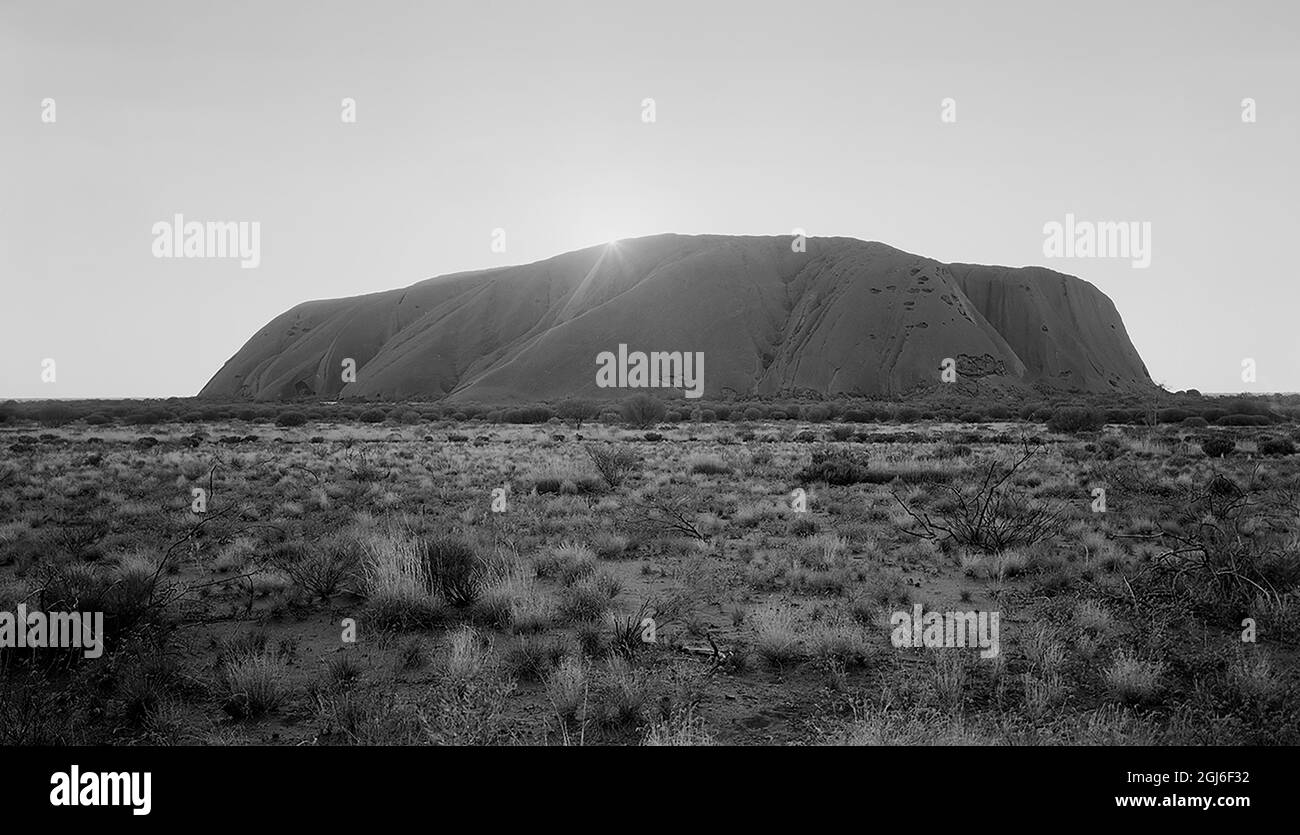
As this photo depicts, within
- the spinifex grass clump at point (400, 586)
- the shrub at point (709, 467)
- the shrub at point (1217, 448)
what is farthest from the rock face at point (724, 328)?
the spinifex grass clump at point (400, 586)

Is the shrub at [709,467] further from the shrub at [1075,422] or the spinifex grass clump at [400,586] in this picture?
the shrub at [1075,422]

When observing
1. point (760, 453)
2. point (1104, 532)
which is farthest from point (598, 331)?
point (1104, 532)

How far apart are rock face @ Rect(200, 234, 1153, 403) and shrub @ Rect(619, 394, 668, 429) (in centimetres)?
3664

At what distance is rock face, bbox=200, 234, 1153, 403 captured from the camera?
77688 millimetres

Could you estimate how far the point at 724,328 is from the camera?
276ft

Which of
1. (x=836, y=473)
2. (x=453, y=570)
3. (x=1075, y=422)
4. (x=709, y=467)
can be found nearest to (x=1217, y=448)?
(x=1075, y=422)

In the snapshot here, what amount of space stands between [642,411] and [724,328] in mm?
50463

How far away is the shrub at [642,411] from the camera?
36031 mm

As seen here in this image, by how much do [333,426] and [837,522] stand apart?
3896 centimetres

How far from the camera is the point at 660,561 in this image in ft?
26.7

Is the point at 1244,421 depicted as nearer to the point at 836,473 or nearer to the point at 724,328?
the point at 836,473

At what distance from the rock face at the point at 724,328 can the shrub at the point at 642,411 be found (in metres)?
36.6

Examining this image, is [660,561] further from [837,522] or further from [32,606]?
[32,606]
